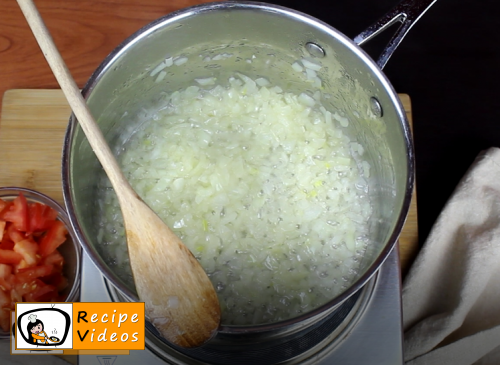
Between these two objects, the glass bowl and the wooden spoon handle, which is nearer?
the wooden spoon handle

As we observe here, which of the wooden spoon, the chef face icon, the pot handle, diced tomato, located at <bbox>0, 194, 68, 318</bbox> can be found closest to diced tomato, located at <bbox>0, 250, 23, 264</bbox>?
diced tomato, located at <bbox>0, 194, 68, 318</bbox>

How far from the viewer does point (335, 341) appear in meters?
0.84

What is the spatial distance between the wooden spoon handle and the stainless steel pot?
0.03m

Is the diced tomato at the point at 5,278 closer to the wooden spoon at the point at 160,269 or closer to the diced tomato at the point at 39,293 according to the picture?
the diced tomato at the point at 39,293

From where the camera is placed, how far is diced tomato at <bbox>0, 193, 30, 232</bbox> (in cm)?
96

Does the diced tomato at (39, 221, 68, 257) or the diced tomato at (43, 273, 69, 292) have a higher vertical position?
the diced tomato at (39, 221, 68, 257)

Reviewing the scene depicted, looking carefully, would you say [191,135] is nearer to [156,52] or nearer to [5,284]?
[156,52]

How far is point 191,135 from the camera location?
986 mm

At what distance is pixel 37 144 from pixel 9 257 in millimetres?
259

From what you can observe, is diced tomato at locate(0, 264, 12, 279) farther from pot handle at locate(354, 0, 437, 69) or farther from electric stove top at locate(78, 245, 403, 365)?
pot handle at locate(354, 0, 437, 69)

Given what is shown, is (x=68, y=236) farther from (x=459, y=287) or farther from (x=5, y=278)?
(x=459, y=287)

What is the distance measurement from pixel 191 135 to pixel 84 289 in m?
0.38

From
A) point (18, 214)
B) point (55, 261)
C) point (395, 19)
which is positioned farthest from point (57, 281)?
point (395, 19)

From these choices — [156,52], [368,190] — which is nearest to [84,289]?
[156,52]
